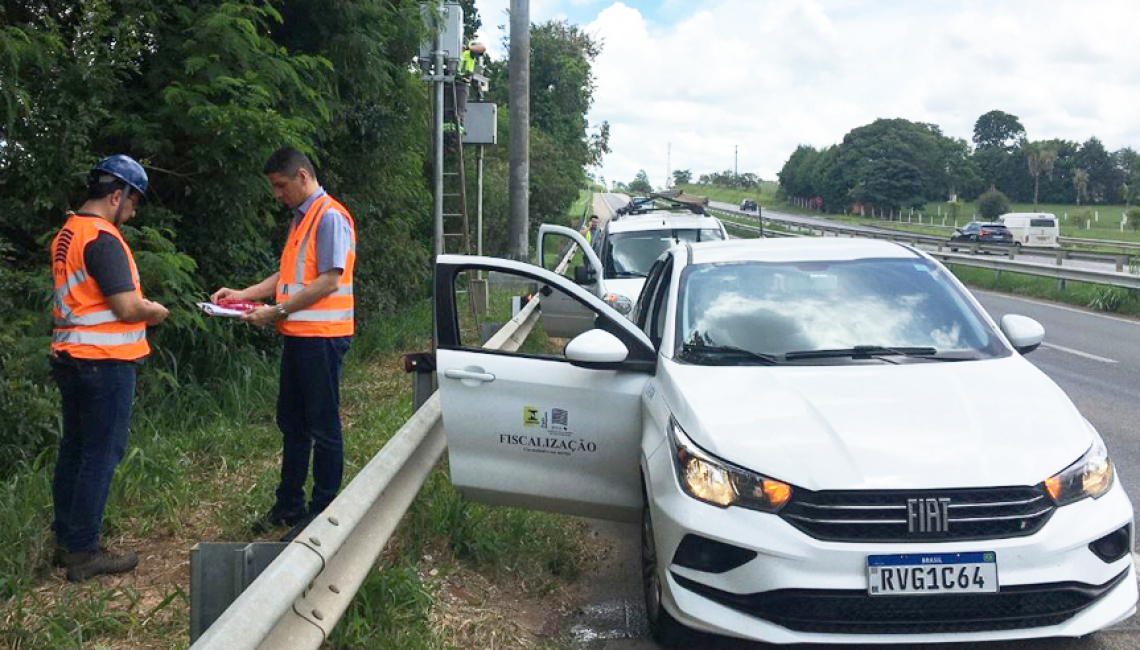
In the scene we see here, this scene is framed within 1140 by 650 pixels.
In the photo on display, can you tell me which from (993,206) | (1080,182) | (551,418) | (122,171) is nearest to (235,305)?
(122,171)

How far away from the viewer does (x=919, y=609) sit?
3707 mm

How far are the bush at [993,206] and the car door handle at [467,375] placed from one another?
3509 inches

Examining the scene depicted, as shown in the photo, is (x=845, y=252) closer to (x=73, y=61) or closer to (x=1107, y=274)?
(x=73, y=61)

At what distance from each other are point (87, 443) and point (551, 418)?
6.60 feet

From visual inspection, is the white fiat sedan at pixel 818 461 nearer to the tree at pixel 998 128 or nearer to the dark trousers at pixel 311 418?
the dark trousers at pixel 311 418

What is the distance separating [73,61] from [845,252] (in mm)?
4507

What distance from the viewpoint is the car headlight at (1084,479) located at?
12.6 ft

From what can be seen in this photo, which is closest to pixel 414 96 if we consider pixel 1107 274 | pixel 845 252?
pixel 845 252

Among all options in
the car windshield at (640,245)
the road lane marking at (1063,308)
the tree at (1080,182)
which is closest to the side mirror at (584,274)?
the car windshield at (640,245)

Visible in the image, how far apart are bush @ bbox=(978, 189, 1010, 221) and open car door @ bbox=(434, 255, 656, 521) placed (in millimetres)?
88988

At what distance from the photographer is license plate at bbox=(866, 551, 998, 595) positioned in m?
3.67

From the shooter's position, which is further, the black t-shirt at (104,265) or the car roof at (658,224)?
the car roof at (658,224)

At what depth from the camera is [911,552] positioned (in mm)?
3672

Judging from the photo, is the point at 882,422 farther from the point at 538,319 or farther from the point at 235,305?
the point at 538,319
